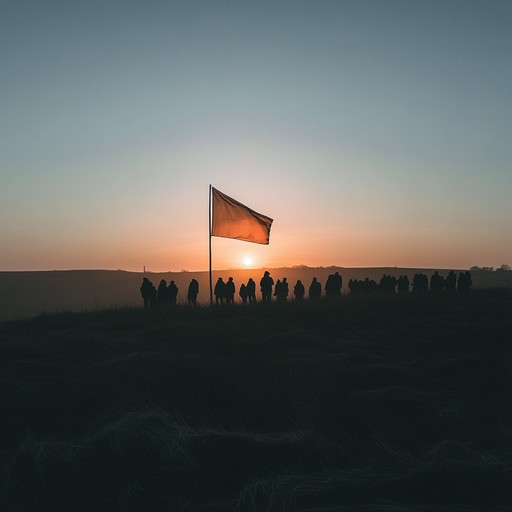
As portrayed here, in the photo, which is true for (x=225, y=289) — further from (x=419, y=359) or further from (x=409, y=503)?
(x=409, y=503)

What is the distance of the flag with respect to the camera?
22750mm

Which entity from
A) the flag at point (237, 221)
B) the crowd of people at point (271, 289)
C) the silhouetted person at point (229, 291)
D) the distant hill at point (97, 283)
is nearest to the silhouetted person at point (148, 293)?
the crowd of people at point (271, 289)

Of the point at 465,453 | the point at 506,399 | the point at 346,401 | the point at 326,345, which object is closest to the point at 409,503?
the point at 465,453

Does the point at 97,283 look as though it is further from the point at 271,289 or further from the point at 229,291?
the point at 229,291

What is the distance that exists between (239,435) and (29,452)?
2.65 meters

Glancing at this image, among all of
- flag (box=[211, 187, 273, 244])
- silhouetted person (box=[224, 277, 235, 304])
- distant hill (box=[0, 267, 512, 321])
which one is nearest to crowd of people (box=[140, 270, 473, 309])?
silhouetted person (box=[224, 277, 235, 304])

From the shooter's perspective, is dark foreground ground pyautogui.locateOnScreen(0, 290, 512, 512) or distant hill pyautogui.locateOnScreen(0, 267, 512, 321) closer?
dark foreground ground pyautogui.locateOnScreen(0, 290, 512, 512)

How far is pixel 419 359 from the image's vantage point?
38.6ft

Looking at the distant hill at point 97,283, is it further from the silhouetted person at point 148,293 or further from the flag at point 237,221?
the flag at point 237,221

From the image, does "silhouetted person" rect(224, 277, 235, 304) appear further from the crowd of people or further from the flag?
the flag

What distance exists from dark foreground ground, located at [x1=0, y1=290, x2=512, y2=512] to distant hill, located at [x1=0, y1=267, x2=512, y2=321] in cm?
6681

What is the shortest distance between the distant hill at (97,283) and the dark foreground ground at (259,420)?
6681 cm

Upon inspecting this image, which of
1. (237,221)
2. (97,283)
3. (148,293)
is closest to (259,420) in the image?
(237,221)

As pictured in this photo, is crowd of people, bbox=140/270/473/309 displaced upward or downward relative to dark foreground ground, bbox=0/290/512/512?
upward
